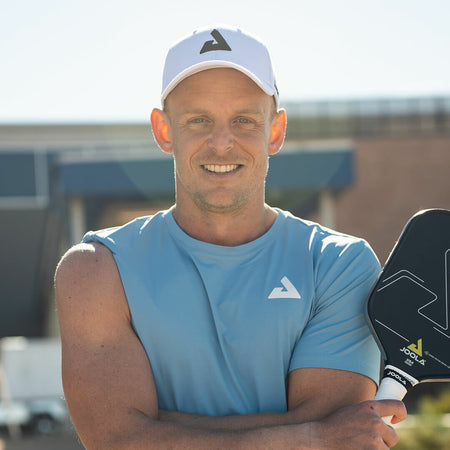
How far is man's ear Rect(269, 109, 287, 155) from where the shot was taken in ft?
9.21

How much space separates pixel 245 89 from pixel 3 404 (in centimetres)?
1728

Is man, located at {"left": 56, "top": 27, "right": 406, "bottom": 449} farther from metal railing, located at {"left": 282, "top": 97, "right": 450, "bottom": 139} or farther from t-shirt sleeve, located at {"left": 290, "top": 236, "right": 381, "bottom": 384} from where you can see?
metal railing, located at {"left": 282, "top": 97, "right": 450, "bottom": 139}

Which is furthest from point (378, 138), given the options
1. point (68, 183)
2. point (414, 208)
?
point (68, 183)

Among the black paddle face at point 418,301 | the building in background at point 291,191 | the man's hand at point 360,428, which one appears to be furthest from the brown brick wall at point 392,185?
the man's hand at point 360,428

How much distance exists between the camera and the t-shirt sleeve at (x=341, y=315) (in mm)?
2529

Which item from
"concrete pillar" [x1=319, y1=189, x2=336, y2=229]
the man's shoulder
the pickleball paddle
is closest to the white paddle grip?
the pickleball paddle

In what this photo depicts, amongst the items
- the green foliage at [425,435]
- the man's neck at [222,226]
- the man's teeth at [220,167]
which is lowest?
the green foliage at [425,435]

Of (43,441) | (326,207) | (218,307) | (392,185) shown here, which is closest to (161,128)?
(218,307)

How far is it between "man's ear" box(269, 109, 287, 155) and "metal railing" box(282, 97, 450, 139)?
1071 inches

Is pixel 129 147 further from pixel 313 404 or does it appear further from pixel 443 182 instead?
pixel 313 404

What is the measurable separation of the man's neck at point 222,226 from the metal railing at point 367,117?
2736cm

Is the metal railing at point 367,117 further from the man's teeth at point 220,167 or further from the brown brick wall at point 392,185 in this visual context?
the man's teeth at point 220,167

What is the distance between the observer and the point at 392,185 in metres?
28.8

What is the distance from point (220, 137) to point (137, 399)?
3.16 feet
